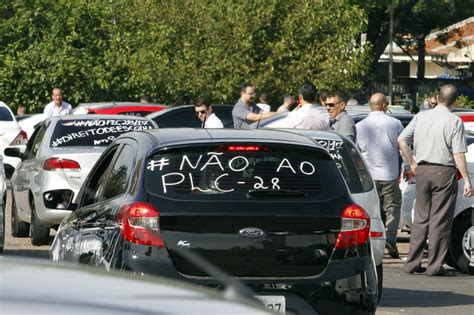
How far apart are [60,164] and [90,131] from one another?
1.81 ft

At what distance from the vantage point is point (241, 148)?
7773 millimetres

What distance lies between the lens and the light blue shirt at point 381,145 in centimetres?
1417

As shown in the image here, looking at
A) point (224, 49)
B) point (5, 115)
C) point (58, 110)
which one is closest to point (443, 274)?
point (58, 110)

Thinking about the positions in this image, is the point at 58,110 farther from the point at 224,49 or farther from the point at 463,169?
the point at 463,169

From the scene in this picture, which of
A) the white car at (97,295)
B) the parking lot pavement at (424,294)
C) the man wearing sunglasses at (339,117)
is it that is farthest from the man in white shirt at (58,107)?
the white car at (97,295)

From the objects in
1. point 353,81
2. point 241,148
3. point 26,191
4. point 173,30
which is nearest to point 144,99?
point 173,30

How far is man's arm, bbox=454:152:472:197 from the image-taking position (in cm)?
1254

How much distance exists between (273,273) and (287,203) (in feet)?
1.34

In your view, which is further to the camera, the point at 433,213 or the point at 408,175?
the point at 408,175

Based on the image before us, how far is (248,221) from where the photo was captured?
743cm

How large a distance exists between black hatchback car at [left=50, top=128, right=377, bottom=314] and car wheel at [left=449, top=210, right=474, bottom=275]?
5748 millimetres

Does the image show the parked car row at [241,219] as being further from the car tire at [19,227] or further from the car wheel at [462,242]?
the car tire at [19,227]

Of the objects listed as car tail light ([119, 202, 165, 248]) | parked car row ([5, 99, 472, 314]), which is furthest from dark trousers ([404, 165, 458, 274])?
car tail light ([119, 202, 165, 248])

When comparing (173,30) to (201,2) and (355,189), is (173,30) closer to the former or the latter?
(201,2)
